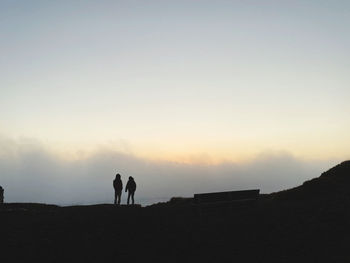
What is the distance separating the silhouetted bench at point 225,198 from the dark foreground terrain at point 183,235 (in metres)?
0.36

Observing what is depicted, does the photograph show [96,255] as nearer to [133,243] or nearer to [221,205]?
[133,243]

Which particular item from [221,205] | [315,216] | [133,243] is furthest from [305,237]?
[133,243]

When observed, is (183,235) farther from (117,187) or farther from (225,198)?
(117,187)

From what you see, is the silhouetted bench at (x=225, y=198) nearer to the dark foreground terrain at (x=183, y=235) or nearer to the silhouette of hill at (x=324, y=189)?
the dark foreground terrain at (x=183, y=235)

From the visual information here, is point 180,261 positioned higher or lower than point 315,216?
lower

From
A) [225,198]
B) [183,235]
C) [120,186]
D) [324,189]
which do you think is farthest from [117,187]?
[324,189]

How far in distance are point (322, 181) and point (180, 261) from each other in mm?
15174

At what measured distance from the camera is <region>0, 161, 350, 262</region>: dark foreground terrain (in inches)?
614

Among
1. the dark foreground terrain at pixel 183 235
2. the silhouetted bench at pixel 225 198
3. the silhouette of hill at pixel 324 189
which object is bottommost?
the dark foreground terrain at pixel 183 235

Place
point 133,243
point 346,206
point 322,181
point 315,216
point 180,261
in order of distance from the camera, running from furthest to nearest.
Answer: point 322,181 < point 346,206 < point 315,216 < point 133,243 < point 180,261

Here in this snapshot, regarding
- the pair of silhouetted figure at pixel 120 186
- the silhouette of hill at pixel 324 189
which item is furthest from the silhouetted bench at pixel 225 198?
the pair of silhouetted figure at pixel 120 186

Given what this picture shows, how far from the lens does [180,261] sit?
1533cm

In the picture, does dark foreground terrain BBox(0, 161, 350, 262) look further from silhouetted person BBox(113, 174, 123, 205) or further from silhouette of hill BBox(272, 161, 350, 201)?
silhouetted person BBox(113, 174, 123, 205)

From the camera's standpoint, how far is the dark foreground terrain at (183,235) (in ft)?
51.2
